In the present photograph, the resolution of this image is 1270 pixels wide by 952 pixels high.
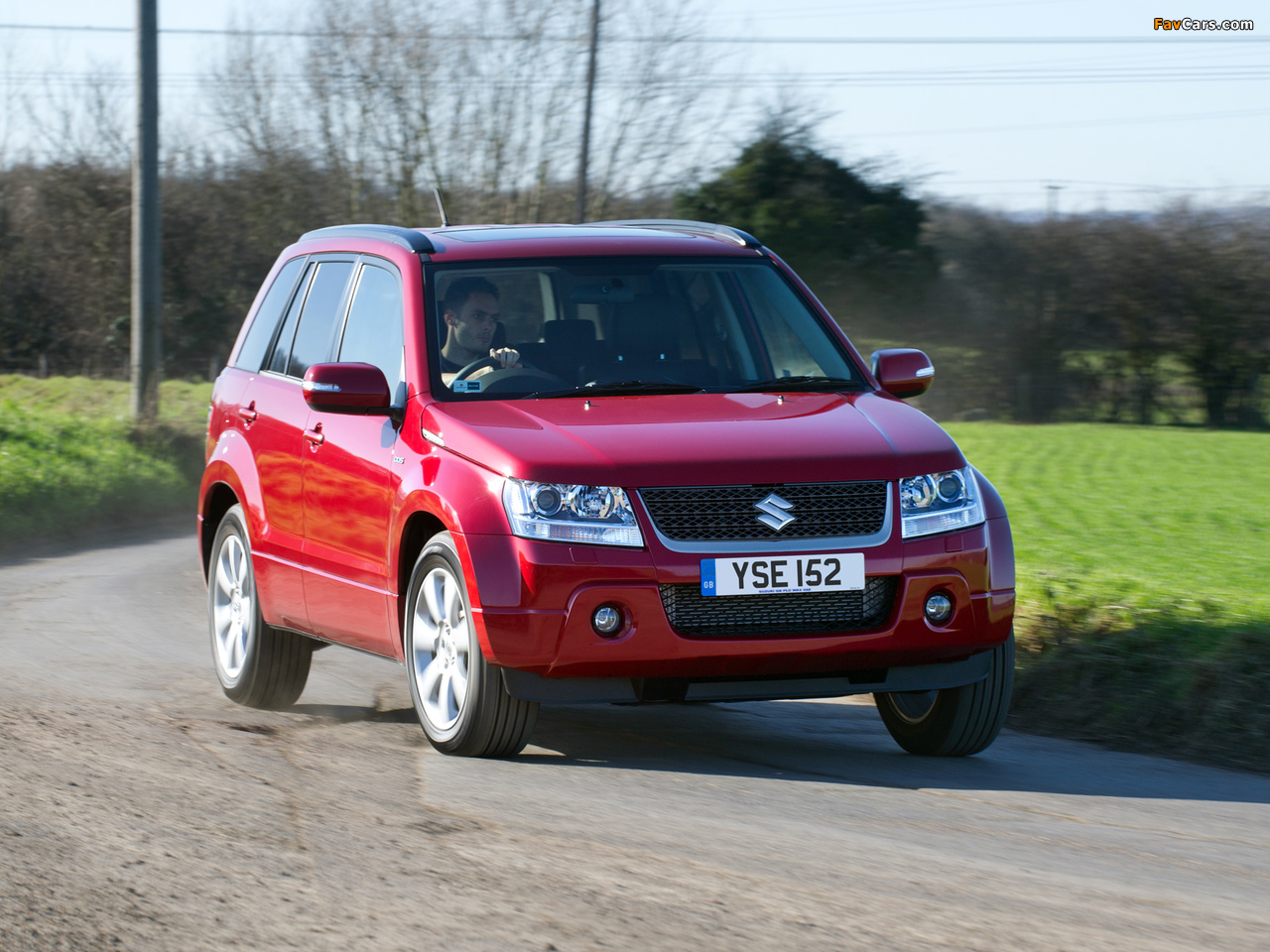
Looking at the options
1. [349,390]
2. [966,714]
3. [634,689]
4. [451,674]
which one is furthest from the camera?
[349,390]

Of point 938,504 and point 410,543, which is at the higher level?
point 938,504

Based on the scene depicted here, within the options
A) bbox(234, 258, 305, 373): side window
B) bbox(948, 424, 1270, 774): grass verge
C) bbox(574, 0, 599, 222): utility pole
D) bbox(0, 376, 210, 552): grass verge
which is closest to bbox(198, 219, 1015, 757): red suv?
bbox(234, 258, 305, 373): side window

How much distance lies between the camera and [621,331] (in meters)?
6.77

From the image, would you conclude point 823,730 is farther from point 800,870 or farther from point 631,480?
point 800,870

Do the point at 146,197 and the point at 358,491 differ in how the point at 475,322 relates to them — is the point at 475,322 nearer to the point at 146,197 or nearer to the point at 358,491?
the point at 358,491

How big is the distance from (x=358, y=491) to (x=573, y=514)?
136 cm

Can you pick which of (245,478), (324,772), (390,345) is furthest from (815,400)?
(245,478)

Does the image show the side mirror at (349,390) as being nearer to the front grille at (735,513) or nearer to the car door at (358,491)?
the car door at (358,491)

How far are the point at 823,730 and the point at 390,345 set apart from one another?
7.67 ft

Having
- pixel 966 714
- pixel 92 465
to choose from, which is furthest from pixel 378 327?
pixel 92 465

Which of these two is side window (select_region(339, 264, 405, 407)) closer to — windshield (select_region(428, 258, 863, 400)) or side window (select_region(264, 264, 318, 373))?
windshield (select_region(428, 258, 863, 400))

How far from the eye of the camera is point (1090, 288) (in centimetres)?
3297

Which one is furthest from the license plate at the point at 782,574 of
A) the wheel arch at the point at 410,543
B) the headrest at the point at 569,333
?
the headrest at the point at 569,333

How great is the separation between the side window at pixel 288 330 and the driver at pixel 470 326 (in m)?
1.30
